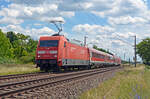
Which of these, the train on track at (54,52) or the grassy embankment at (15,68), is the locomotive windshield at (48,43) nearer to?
the train on track at (54,52)

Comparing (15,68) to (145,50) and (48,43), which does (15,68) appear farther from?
(145,50)

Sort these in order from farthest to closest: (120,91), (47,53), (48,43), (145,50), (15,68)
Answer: (145,50), (15,68), (48,43), (47,53), (120,91)

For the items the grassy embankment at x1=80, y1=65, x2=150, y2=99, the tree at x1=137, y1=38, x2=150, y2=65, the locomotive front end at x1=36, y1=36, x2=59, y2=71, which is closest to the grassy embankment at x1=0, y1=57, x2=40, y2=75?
the locomotive front end at x1=36, y1=36, x2=59, y2=71

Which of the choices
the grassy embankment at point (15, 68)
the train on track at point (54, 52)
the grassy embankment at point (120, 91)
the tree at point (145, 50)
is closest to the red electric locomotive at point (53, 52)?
the train on track at point (54, 52)

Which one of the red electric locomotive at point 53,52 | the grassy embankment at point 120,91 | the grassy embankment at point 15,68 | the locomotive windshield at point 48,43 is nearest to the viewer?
the grassy embankment at point 120,91

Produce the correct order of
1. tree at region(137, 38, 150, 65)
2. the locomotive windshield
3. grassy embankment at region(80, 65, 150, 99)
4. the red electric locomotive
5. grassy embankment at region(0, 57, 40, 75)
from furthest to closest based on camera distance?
tree at region(137, 38, 150, 65)
grassy embankment at region(0, 57, 40, 75)
the locomotive windshield
the red electric locomotive
grassy embankment at region(80, 65, 150, 99)

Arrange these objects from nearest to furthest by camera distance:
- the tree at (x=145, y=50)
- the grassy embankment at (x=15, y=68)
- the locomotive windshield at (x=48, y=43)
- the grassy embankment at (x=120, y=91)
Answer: the grassy embankment at (x=120, y=91), the locomotive windshield at (x=48, y=43), the grassy embankment at (x=15, y=68), the tree at (x=145, y=50)

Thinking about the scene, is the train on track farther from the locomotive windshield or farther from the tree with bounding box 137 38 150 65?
the tree with bounding box 137 38 150 65

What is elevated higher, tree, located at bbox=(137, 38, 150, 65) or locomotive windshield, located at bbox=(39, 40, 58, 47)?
tree, located at bbox=(137, 38, 150, 65)

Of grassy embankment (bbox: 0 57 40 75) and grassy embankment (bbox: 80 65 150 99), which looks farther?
grassy embankment (bbox: 0 57 40 75)

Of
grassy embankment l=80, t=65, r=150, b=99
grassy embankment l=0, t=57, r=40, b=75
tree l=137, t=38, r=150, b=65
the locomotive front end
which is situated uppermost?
tree l=137, t=38, r=150, b=65

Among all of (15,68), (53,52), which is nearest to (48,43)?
(53,52)

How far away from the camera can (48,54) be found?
68.7 feet

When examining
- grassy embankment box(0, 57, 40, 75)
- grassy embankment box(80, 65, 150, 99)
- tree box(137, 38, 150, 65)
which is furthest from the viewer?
tree box(137, 38, 150, 65)
